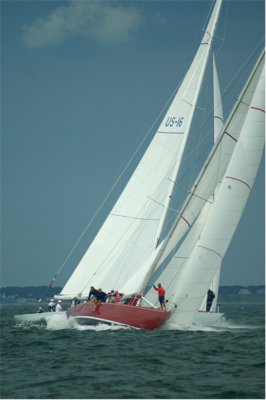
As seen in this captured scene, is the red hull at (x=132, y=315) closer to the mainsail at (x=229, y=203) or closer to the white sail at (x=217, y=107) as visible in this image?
the mainsail at (x=229, y=203)

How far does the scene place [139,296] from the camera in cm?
2480

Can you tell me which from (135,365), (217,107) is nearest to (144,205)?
(217,107)

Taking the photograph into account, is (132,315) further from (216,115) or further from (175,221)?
(216,115)

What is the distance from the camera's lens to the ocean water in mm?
13750

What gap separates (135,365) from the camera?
1653 centimetres

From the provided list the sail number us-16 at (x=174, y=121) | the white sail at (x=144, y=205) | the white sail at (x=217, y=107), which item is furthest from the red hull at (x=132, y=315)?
the white sail at (x=217, y=107)

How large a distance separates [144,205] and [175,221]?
508 centimetres

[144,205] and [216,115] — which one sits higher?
[216,115]

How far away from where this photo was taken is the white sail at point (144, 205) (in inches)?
1134

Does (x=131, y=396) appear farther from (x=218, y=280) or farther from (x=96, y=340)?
(x=218, y=280)

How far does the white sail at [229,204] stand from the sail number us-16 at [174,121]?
711cm

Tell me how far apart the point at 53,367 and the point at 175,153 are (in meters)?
14.8

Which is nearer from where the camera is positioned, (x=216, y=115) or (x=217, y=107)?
(x=216, y=115)

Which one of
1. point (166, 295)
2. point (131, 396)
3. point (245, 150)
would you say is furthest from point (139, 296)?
point (131, 396)
